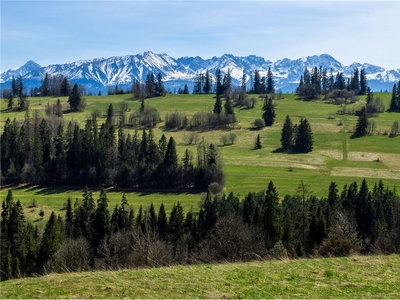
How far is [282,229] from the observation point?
60531 millimetres

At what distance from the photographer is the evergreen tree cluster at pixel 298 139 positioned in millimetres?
151375

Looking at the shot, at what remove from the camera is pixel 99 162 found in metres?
128

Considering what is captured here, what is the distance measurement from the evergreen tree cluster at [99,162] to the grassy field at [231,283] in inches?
3665

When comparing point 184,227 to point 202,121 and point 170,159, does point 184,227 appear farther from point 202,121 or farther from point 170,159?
point 202,121

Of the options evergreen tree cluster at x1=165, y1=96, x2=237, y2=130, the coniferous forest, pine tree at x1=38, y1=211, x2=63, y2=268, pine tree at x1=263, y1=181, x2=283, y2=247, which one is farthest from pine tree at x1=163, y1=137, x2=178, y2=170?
pine tree at x1=38, y1=211, x2=63, y2=268

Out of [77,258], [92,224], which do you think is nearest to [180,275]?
[77,258]

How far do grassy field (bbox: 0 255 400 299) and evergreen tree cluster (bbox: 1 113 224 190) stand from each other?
305 feet

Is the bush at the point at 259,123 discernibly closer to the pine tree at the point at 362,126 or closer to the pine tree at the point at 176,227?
the pine tree at the point at 362,126

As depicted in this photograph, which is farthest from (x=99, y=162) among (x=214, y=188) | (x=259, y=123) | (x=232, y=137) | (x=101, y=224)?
(x=259, y=123)

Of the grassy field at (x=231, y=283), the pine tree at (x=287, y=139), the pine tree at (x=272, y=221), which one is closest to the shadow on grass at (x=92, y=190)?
the pine tree at (x=272, y=221)

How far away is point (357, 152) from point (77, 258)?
116 metres

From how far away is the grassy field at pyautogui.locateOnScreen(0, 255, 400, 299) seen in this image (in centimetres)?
1659

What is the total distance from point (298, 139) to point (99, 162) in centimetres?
7762

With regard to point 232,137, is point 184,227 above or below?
below
